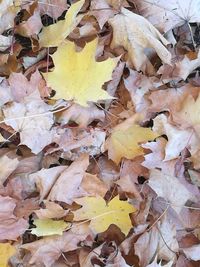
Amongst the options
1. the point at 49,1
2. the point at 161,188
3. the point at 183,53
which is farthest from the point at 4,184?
the point at 183,53

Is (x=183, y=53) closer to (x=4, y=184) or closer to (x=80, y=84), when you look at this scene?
(x=80, y=84)

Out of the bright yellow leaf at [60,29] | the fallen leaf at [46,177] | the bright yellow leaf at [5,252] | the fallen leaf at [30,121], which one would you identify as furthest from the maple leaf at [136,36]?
the bright yellow leaf at [5,252]

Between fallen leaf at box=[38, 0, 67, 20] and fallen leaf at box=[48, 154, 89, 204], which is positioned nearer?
fallen leaf at box=[48, 154, 89, 204]

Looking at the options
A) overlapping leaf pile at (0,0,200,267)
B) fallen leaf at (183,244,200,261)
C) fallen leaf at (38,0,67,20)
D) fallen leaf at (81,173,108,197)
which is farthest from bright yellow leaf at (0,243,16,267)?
fallen leaf at (38,0,67,20)

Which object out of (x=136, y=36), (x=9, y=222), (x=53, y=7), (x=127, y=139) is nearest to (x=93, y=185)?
(x=127, y=139)

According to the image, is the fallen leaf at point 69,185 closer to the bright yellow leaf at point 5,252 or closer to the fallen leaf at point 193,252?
the bright yellow leaf at point 5,252

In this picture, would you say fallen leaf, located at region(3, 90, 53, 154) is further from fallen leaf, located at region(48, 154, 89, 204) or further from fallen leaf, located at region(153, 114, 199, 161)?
fallen leaf, located at region(153, 114, 199, 161)
